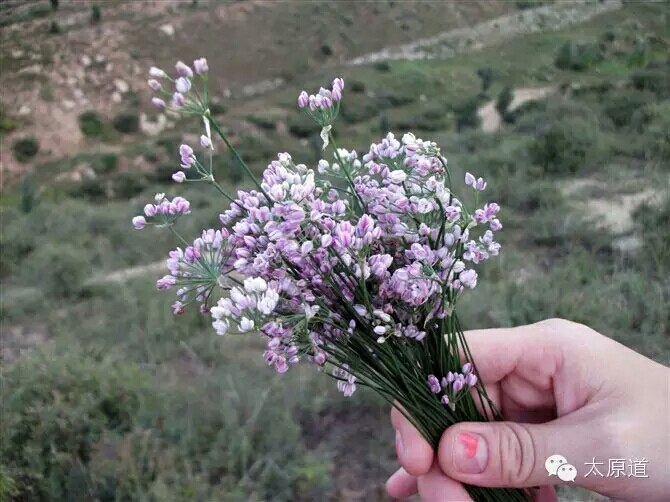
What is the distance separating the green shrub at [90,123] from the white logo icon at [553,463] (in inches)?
204

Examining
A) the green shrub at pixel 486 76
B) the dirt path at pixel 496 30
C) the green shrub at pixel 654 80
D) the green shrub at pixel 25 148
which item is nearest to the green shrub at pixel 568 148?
the green shrub at pixel 654 80

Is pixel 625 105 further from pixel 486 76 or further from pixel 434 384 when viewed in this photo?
pixel 434 384

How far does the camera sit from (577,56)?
662cm

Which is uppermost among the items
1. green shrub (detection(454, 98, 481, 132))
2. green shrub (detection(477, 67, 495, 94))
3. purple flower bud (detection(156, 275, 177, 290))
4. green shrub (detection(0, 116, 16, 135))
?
purple flower bud (detection(156, 275, 177, 290))

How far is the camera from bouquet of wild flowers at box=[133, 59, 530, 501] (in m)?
0.74

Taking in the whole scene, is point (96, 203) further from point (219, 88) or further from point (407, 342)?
point (407, 342)

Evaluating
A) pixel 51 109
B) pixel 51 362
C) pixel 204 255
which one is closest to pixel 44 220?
pixel 51 109

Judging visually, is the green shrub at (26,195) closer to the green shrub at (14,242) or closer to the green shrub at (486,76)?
the green shrub at (14,242)

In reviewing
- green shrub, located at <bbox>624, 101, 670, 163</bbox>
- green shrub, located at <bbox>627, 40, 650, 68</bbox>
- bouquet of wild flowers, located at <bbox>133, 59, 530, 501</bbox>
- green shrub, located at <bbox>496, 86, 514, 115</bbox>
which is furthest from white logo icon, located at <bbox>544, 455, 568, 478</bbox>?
green shrub, located at <bbox>627, 40, 650, 68</bbox>

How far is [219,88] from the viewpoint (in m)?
5.66

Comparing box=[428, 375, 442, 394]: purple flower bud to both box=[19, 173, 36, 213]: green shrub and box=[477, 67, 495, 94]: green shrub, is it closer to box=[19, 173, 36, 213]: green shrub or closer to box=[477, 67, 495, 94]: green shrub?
box=[19, 173, 36, 213]: green shrub

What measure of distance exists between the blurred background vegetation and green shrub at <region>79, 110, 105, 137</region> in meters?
0.03

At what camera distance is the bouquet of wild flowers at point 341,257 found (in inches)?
29.0

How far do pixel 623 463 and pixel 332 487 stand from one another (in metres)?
1.24
